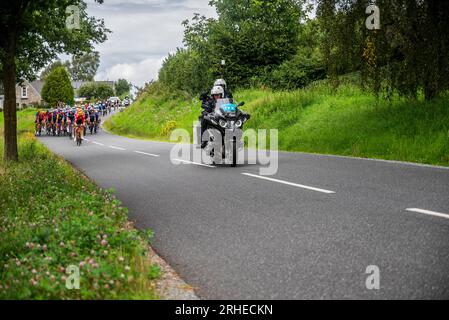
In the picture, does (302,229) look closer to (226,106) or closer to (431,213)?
(431,213)

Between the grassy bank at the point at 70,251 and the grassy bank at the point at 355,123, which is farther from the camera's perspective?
the grassy bank at the point at 355,123

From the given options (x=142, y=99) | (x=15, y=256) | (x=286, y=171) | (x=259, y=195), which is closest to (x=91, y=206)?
(x=15, y=256)

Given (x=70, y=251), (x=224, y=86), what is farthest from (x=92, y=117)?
(x=70, y=251)

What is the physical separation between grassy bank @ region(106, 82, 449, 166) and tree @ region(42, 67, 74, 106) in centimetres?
6880

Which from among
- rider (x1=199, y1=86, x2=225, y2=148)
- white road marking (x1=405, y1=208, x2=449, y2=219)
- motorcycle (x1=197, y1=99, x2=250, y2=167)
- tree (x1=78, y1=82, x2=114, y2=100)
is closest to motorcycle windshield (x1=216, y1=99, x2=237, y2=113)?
motorcycle (x1=197, y1=99, x2=250, y2=167)

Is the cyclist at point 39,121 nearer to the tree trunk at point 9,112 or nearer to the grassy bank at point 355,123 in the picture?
the grassy bank at point 355,123

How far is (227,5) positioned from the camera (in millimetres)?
52719

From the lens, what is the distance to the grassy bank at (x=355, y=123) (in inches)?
561

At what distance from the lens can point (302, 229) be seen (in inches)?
240

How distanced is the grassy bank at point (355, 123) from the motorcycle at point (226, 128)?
13.5ft

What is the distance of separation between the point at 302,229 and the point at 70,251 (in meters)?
2.65

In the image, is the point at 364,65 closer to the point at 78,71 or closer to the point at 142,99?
the point at 142,99

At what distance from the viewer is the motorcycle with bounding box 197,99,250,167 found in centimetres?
1305

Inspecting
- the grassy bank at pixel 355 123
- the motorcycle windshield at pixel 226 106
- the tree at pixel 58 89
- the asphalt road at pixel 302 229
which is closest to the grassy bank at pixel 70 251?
the asphalt road at pixel 302 229
